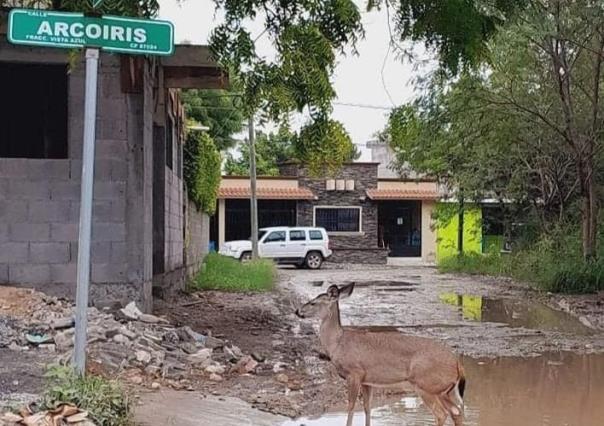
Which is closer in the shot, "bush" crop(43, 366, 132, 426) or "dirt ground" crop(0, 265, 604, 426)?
"bush" crop(43, 366, 132, 426)

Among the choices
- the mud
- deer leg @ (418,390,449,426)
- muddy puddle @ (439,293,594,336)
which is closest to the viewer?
deer leg @ (418,390,449,426)

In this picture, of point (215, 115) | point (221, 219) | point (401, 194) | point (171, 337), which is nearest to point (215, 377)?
point (171, 337)

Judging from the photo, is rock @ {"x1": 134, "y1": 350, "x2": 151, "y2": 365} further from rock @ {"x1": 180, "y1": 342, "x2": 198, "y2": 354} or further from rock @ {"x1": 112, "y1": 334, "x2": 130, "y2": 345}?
rock @ {"x1": 180, "y1": 342, "x2": 198, "y2": 354}

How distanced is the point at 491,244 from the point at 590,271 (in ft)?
52.3

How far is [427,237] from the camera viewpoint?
4100 cm

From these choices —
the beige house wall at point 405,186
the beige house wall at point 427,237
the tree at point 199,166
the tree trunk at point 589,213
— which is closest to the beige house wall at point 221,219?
the beige house wall at point 405,186

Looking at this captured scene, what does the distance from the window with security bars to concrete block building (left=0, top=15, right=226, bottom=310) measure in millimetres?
27530

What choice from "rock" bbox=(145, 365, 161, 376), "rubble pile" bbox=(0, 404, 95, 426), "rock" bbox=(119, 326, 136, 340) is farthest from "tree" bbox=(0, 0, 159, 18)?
"rock" bbox=(119, 326, 136, 340)

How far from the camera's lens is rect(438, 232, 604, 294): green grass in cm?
2108

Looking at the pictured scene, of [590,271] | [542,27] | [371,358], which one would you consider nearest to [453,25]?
[371,358]

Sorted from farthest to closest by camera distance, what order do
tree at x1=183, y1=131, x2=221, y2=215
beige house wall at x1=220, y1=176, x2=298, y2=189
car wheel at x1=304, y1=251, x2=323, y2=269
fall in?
1. beige house wall at x1=220, y1=176, x2=298, y2=189
2. car wheel at x1=304, y1=251, x2=323, y2=269
3. tree at x1=183, y1=131, x2=221, y2=215

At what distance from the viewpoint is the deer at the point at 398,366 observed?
6680mm

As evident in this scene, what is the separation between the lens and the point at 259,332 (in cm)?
1303

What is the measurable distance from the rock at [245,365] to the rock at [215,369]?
0.57 ft
